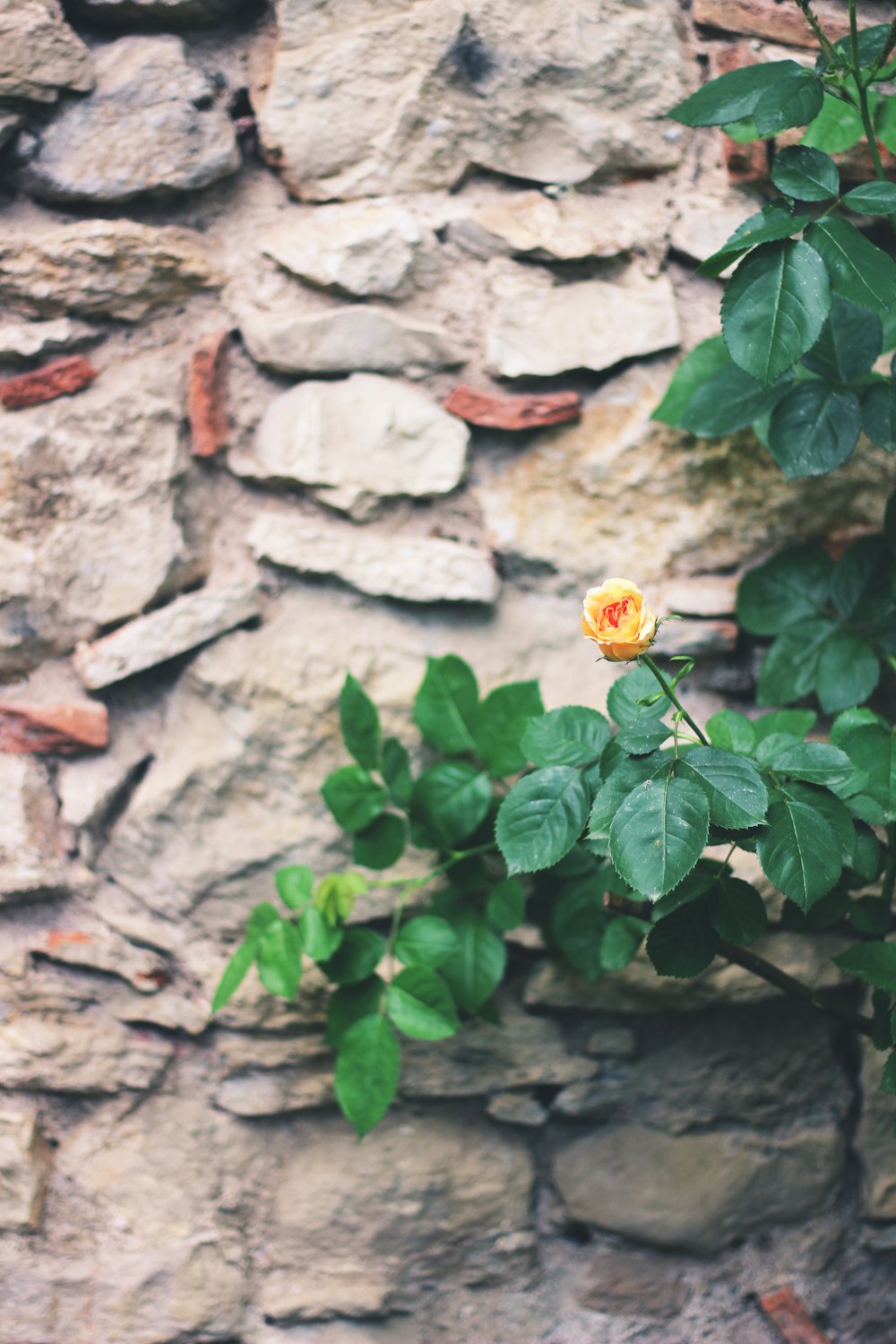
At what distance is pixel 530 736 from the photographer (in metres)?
0.83

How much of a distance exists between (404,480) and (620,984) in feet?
1.93

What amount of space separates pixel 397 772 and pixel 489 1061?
34 centimetres

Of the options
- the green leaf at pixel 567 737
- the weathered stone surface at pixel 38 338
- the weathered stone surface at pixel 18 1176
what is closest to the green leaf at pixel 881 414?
the green leaf at pixel 567 737

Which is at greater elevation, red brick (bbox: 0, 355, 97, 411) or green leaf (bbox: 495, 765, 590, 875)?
red brick (bbox: 0, 355, 97, 411)

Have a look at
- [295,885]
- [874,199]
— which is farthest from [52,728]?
[874,199]

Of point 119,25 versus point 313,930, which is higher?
point 119,25

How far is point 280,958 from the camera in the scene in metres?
0.96

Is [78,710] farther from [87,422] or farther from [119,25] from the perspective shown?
[119,25]

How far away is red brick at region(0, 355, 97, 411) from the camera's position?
1.03 metres

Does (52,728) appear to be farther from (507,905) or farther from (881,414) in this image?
(881,414)

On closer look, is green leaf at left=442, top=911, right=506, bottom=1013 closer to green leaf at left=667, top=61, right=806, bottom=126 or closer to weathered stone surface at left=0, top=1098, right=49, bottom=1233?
weathered stone surface at left=0, top=1098, right=49, bottom=1233

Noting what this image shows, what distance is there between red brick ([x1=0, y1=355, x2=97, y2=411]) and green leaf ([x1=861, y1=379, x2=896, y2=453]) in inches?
30.7

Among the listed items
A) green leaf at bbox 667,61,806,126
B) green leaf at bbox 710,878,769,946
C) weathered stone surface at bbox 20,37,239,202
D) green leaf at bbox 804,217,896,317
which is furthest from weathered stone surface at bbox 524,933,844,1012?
weathered stone surface at bbox 20,37,239,202

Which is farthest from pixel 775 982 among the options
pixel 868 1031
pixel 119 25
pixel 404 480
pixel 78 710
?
pixel 119 25
